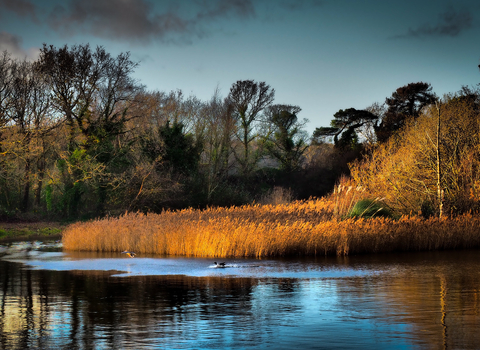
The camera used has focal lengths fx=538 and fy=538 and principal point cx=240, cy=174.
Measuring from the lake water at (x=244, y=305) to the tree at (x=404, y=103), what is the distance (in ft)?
94.2

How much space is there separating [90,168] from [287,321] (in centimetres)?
2762

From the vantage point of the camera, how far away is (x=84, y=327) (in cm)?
786

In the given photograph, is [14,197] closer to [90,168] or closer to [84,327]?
[90,168]

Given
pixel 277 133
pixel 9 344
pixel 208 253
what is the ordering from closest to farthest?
pixel 9 344, pixel 208 253, pixel 277 133

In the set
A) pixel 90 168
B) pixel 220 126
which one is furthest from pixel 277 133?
pixel 90 168

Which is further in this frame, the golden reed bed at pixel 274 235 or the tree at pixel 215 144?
the tree at pixel 215 144

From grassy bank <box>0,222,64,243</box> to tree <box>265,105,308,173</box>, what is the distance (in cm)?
2191

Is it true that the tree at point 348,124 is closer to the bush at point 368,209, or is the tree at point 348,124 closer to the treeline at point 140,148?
the treeline at point 140,148

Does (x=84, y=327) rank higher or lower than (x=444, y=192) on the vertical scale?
lower

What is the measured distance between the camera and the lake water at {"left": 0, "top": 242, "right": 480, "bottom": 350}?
23.3 ft

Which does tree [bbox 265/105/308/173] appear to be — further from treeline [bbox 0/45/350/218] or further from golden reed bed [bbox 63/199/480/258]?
golden reed bed [bbox 63/199/480/258]

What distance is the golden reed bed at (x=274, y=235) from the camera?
57.6ft

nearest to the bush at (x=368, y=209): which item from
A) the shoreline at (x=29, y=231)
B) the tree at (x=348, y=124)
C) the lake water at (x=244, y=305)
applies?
the lake water at (x=244, y=305)

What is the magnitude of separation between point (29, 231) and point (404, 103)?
101 ft
